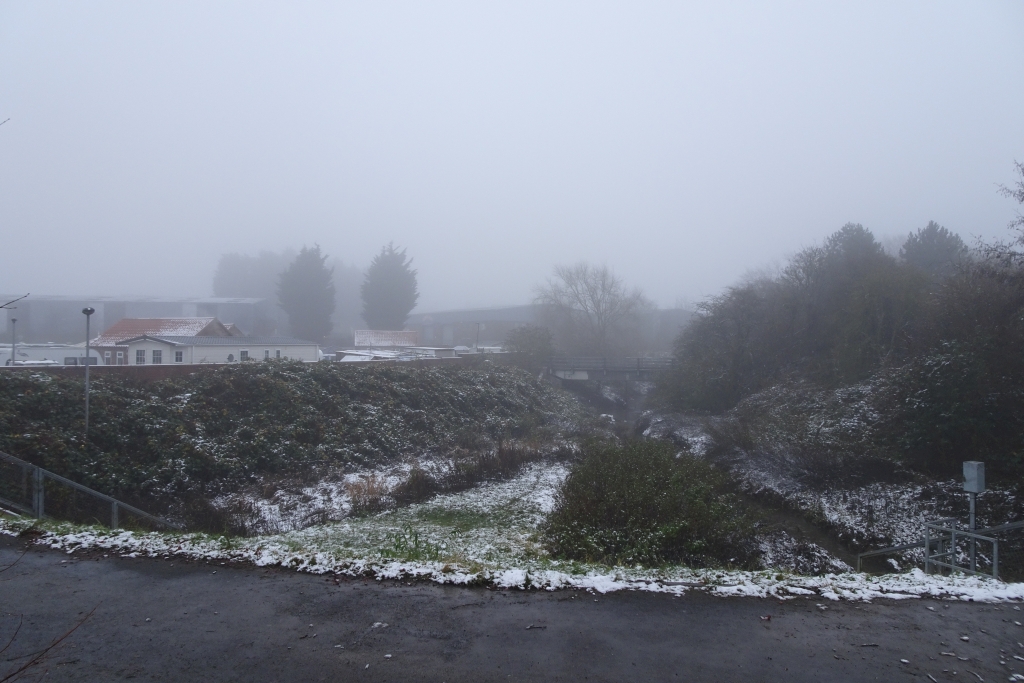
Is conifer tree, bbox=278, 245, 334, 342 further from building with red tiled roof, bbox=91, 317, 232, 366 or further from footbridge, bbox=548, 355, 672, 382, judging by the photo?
footbridge, bbox=548, 355, 672, 382

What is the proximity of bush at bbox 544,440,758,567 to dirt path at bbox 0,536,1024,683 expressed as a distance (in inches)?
128

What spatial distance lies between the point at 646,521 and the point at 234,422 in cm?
1745

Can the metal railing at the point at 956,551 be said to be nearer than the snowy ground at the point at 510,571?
No

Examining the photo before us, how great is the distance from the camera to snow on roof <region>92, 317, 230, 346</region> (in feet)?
141

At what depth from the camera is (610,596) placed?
20.9ft

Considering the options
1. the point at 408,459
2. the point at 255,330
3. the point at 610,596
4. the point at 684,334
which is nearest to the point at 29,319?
the point at 255,330

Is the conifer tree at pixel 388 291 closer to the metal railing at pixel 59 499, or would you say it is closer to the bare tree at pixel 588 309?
the bare tree at pixel 588 309

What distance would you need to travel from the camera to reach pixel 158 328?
148 ft

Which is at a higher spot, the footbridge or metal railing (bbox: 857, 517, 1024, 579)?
the footbridge

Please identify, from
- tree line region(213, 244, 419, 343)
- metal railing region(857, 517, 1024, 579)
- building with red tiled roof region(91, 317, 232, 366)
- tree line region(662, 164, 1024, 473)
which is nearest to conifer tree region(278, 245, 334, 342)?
tree line region(213, 244, 419, 343)

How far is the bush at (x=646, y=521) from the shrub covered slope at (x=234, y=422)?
1230 cm

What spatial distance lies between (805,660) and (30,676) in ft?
18.6

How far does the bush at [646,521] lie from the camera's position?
32.0 feet

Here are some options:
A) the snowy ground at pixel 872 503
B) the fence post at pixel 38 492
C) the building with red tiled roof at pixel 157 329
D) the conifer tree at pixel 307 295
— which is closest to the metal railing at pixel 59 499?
the fence post at pixel 38 492
